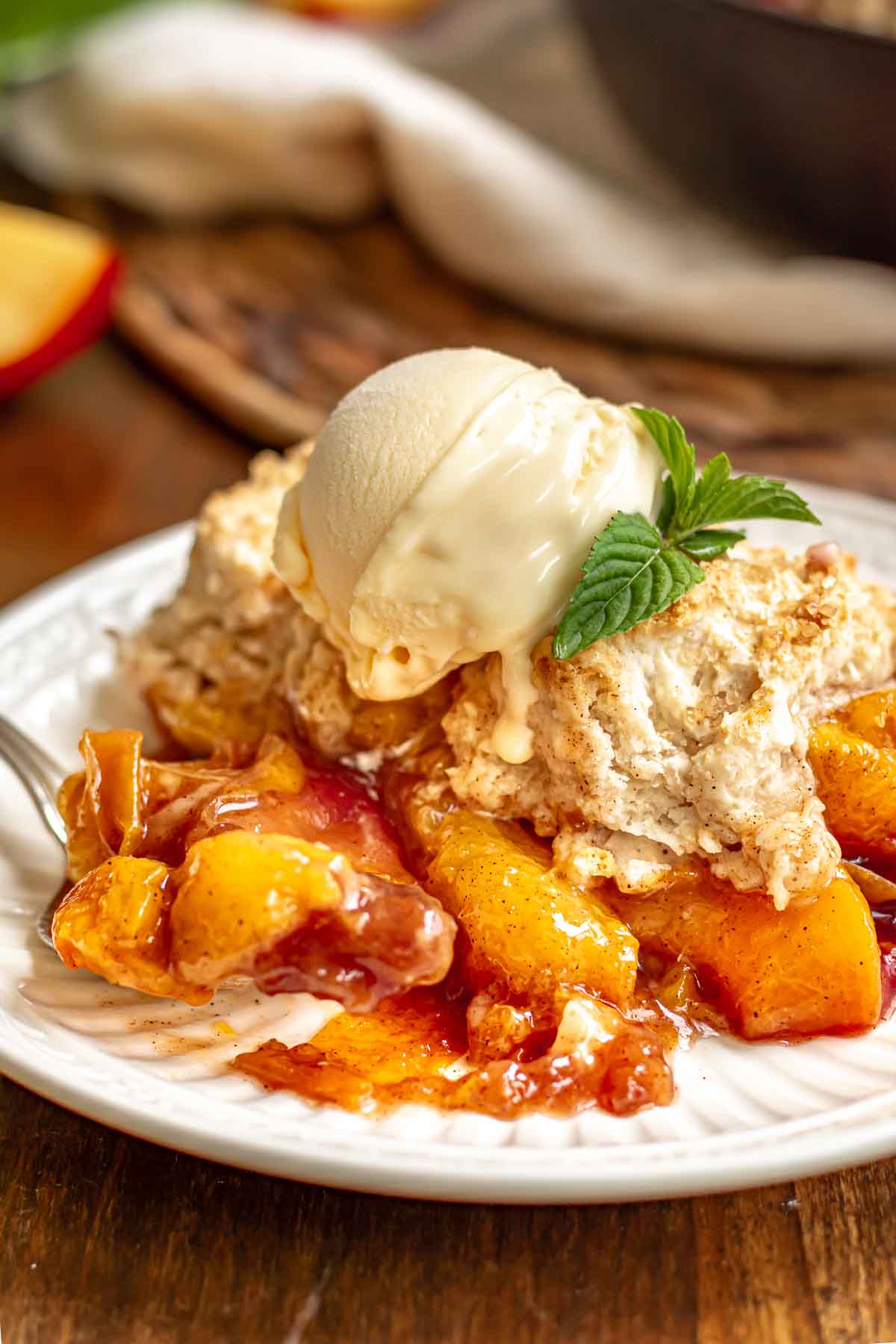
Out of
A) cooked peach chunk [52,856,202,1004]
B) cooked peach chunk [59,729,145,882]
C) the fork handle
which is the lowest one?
the fork handle

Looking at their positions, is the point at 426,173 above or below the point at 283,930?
below

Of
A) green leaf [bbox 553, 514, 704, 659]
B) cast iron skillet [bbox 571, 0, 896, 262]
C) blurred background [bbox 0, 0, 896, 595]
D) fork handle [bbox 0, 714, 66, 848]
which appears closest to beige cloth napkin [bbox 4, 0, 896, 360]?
blurred background [bbox 0, 0, 896, 595]

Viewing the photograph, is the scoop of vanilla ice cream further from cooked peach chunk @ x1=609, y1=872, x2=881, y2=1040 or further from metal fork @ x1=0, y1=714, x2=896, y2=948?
metal fork @ x1=0, y1=714, x2=896, y2=948

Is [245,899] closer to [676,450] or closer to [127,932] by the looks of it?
[127,932]

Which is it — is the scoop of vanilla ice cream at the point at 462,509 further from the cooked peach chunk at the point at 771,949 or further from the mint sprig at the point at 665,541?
the cooked peach chunk at the point at 771,949

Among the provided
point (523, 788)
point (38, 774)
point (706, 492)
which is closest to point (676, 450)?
point (706, 492)

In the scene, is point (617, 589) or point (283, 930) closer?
point (283, 930)

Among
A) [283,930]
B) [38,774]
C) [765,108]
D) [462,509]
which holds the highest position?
[462,509]

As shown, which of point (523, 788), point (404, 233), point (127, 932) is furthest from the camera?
point (404, 233)
